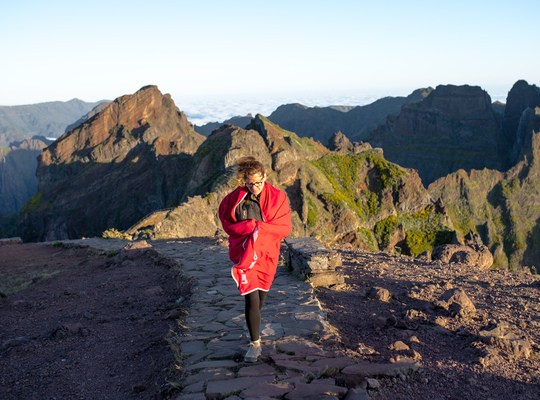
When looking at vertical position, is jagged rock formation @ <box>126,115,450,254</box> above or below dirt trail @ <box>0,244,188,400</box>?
below

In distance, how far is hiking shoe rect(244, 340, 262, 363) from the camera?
5.42 m

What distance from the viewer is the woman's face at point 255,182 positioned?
5445mm

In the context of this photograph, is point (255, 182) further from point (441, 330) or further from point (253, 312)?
point (441, 330)

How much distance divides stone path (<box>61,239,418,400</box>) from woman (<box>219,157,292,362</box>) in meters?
0.36

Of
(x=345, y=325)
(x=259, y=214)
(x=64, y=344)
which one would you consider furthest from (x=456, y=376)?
(x=64, y=344)

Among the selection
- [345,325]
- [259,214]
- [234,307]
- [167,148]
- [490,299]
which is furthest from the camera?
[167,148]

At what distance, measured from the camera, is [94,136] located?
85.4m

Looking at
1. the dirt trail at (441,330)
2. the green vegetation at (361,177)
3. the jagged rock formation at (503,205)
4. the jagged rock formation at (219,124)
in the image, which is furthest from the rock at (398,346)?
the jagged rock formation at (219,124)

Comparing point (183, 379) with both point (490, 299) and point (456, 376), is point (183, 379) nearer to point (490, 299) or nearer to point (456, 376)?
point (456, 376)

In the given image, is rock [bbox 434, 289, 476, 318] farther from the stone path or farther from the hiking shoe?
the hiking shoe

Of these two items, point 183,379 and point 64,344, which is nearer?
point 183,379

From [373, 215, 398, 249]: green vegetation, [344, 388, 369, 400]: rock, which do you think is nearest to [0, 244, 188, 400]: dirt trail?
[344, 388, 369, 400]: rock

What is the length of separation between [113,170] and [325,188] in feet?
105

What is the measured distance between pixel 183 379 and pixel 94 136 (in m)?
85.9
